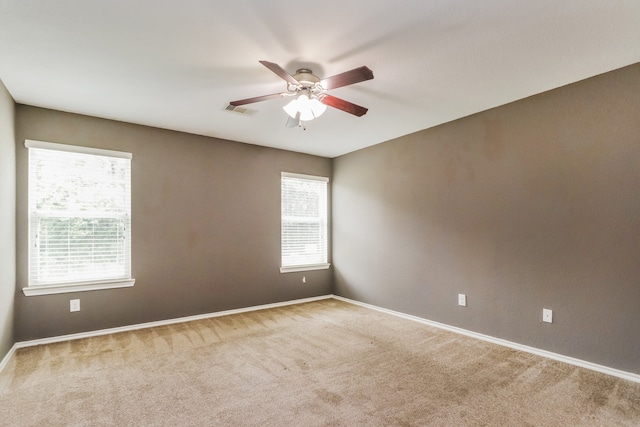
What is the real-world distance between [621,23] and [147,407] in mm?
4014

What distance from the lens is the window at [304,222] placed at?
17.3 feet

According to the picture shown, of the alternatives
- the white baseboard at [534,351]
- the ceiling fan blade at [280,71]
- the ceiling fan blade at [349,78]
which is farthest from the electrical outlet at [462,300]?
the ceiling fan blade at [280,71]

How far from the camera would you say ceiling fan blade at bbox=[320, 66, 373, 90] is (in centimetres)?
209

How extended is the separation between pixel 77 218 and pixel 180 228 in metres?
1.10

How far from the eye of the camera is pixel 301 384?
8.28ft

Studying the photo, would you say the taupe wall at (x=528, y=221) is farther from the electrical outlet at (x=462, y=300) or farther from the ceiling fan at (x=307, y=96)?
the ceiling fan at (x=307, y=96)

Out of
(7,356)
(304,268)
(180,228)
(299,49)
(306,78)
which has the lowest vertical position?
(7,356)

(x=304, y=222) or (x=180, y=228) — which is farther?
(x=304, y=222)

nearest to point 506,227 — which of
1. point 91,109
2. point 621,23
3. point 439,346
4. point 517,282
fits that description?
point 517,282

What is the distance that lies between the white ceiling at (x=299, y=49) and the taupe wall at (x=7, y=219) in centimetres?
29

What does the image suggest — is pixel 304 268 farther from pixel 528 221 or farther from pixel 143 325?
pixel 528 221

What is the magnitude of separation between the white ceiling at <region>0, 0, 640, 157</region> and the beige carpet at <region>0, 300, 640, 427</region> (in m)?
2.51

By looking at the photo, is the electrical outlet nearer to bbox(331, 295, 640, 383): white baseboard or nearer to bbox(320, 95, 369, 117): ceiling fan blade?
bbox(331, 295, 640, 383): white baseboard

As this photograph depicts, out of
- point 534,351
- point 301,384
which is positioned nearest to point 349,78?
point 301,384
